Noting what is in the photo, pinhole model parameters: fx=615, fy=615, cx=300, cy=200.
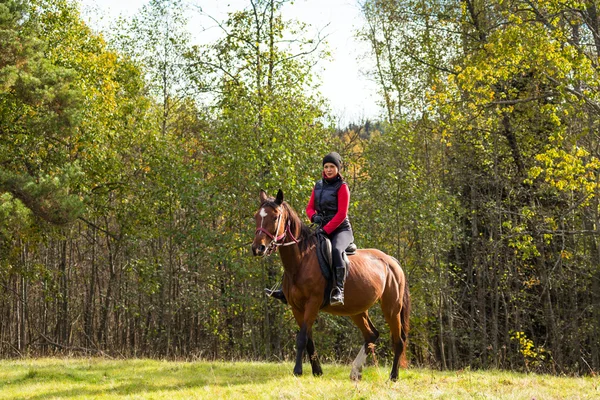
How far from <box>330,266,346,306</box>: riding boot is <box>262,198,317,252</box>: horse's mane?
616 millimetres

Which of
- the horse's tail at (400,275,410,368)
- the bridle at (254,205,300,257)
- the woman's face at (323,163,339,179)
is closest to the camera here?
the bridle at (254,205,300,257)

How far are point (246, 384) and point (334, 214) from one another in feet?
9.16

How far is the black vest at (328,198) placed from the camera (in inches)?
361

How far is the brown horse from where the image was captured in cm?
848

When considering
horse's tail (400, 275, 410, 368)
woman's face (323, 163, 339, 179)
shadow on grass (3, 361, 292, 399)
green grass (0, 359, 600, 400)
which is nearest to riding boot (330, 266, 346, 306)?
green grass (0, 359, 600, 400)

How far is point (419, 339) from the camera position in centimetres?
2338

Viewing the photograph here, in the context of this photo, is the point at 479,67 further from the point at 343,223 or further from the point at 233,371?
the point at 233,371

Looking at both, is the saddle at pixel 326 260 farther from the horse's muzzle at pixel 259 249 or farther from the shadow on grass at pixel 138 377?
the shadow on grass at pixel 138 377

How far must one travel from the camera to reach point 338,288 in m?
8.72

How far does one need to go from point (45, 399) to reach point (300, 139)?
11663mm

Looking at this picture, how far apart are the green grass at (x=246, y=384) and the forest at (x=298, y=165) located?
15.1 ft

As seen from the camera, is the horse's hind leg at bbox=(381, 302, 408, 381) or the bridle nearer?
the bridle

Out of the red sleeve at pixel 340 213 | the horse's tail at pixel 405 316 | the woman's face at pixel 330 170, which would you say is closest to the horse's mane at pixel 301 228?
the red sleeve at pixel 340 213

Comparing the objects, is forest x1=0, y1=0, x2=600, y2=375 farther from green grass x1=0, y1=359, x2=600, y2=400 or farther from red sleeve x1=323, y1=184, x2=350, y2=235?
red sleeve x1=323, y1=184, x2=350, y2=235
